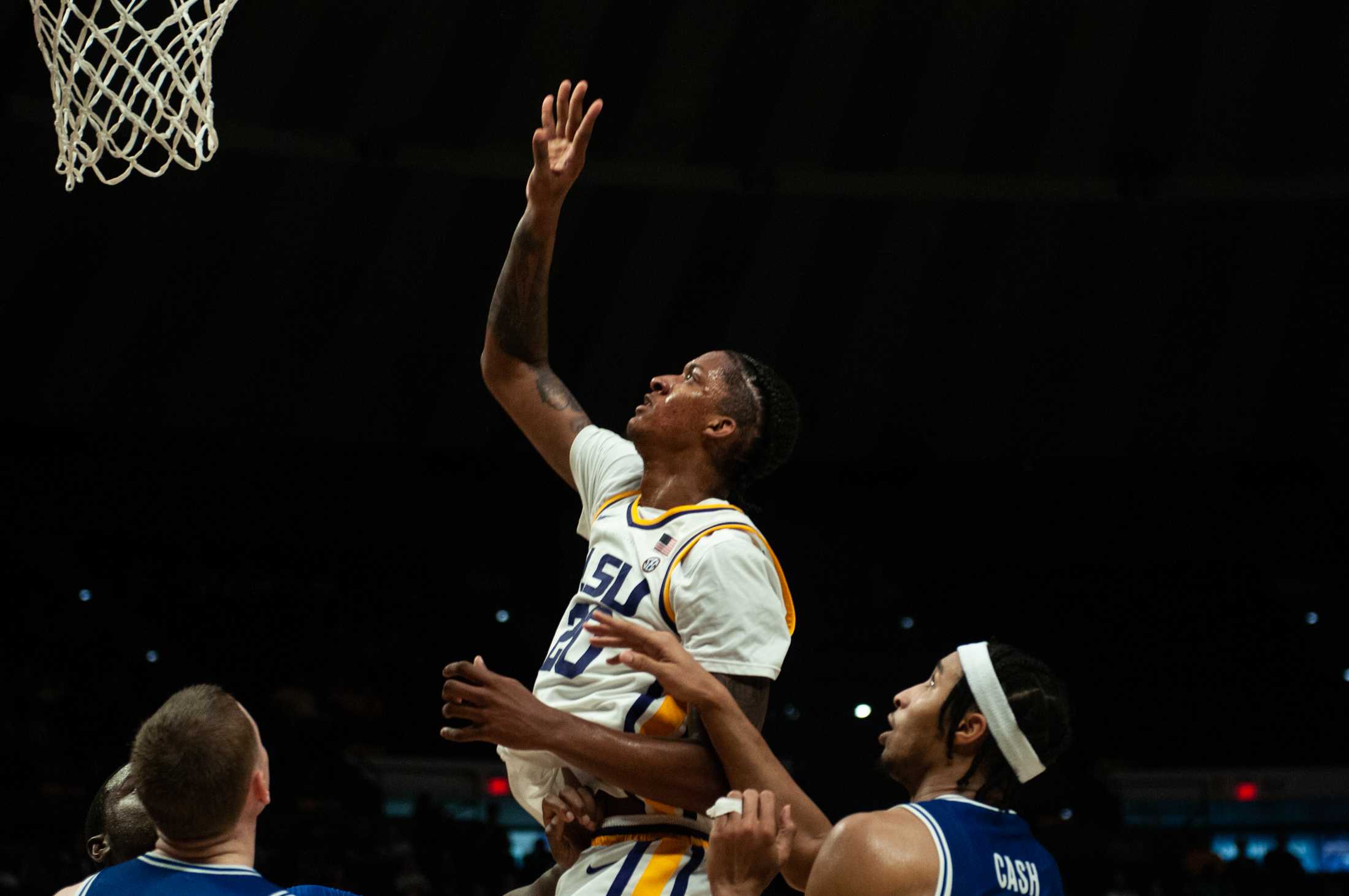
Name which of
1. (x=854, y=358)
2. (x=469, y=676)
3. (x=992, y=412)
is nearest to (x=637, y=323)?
(x=854, y=358)

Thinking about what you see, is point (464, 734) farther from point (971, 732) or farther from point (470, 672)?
point (971, 732)

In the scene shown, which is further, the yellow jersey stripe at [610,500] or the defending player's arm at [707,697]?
the yellow jersey stripe at [610,500]

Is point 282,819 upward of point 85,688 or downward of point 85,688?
downward

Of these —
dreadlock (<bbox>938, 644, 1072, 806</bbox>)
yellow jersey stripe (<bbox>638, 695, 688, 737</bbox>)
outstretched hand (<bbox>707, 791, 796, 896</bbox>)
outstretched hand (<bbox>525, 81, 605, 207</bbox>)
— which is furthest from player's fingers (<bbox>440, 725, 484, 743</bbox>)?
outstretched hand (<bbox>525, 81, 605, 207</bbox>)

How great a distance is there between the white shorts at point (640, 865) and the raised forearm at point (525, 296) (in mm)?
1144

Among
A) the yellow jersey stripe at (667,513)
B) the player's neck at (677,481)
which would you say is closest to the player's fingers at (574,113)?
the player's neck at (677,481)

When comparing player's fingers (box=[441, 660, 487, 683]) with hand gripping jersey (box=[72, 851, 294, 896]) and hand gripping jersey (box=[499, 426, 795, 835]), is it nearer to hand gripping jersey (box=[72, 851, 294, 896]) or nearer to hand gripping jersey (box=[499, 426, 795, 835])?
hand gripping jersey (box=[499, 426, 795, 835])

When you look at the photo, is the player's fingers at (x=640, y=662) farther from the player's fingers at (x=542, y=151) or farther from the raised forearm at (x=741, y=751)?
the player's fingers at (x=542, y=151)

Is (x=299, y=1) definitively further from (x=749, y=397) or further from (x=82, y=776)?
(x=749, y=397)

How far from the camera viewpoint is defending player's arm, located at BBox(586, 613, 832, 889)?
2.72m

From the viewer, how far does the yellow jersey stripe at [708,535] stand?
3.02 metres

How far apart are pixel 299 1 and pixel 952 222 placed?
4.63 metres

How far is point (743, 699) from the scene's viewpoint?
9.61ft

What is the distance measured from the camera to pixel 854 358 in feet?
38.2
